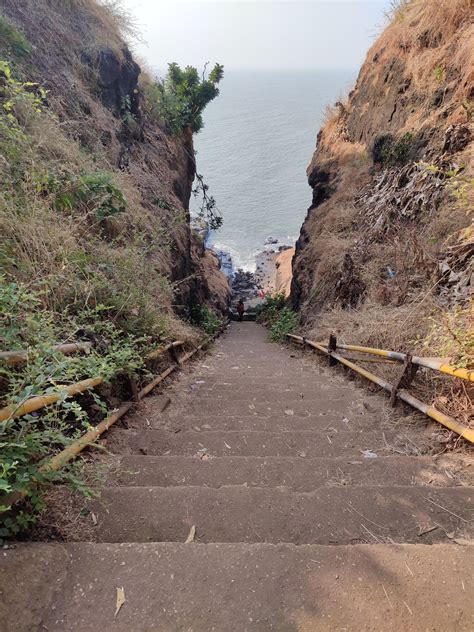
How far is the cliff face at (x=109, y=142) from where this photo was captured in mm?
4824

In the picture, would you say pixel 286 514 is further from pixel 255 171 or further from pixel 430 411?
pixel 255 171

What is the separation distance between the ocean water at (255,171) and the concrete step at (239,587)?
28.7 metres

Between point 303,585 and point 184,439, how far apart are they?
1.90 m

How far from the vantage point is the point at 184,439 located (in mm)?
3193

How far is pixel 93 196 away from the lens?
517cm

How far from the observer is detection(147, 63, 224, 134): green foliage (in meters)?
12.5

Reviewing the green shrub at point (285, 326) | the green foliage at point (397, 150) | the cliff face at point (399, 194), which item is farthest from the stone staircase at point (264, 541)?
the green shrub at point (285, 326)

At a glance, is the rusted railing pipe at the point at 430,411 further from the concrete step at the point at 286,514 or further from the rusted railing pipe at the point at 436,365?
the concrete step at the point at 286,514

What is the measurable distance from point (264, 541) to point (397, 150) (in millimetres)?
8624

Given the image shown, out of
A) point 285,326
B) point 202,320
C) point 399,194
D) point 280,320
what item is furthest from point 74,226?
point 280,320

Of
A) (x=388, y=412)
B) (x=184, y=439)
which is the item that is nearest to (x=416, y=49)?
(x=388, y=412)

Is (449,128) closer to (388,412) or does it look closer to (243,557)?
(388,412)

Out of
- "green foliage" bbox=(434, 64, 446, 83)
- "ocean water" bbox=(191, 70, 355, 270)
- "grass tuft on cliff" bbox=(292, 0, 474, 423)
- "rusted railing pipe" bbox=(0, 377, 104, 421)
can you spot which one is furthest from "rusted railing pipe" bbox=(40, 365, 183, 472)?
"ocean water" bbox=(191, 70, 355, 270)

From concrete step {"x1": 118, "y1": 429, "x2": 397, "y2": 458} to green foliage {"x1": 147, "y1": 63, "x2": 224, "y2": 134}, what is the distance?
38.6ft
